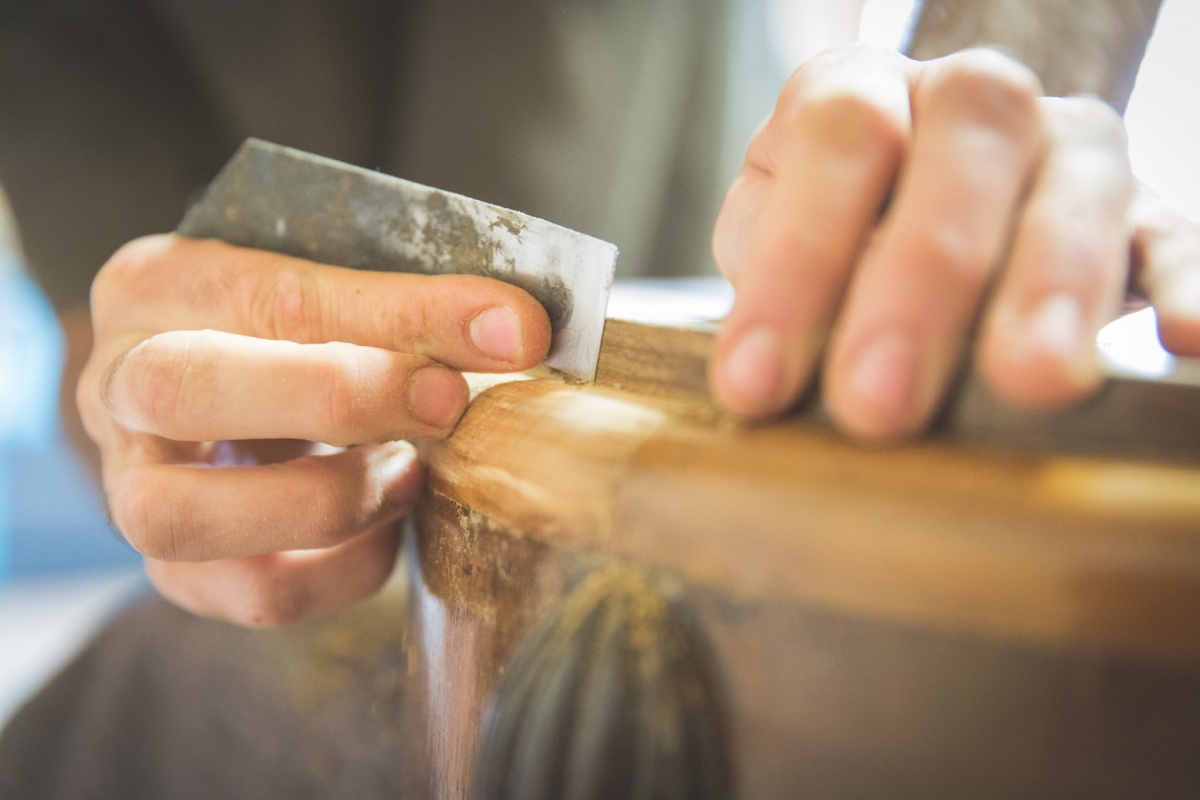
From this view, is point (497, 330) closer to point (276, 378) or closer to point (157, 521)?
point (276, 378)

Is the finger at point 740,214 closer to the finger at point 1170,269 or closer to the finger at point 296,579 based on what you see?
the finger at point 1170,269

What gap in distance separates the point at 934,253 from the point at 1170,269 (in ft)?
0.77

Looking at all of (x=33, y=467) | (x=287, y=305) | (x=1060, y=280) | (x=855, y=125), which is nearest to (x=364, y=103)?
(x=287, y=305)

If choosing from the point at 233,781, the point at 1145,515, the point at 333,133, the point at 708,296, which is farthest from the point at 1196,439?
the point at 333,133

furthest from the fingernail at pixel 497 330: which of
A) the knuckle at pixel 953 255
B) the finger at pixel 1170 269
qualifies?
the finger at pixel 1170 269

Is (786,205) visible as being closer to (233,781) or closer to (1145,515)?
(1145,515)

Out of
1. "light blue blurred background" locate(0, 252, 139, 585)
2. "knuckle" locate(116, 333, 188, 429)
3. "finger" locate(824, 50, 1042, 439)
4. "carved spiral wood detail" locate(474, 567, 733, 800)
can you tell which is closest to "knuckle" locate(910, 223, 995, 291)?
"finger" locate(824, 50, 1042, 439)

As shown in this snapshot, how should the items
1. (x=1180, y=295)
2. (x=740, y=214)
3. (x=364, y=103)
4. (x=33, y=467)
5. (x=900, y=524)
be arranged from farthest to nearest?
(x=33, y=467) → (x=364, y=103) → (x=740, y=214) → (x=1180, y=295) → (x=900, y=524)

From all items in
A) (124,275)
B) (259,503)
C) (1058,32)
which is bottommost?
(259,503)

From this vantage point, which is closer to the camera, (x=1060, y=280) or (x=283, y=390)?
(x=1060, y=280)

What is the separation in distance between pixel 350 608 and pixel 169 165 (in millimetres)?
913

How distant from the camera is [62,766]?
2.46 feet

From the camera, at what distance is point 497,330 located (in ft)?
1.22

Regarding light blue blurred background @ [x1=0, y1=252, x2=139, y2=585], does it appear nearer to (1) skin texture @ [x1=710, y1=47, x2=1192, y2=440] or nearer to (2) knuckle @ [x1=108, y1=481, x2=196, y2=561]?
(2) knuckle @ [x1=108, y1=481, x2=196, y2=561]
